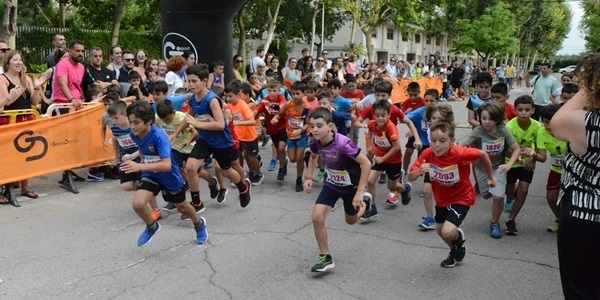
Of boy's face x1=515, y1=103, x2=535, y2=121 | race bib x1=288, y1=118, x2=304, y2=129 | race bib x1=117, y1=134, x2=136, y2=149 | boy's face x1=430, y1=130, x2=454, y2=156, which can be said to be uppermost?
boy's face x1=515, y1=103, x2=535, y2=121

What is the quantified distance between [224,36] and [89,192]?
13.7ft

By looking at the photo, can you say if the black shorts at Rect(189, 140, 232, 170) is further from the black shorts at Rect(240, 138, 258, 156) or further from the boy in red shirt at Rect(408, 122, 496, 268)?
the boy in red shirt at Rect(408, 122, 496, 268)

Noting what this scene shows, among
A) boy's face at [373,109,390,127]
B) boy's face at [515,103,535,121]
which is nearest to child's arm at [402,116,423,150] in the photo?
boy's face at [373,109,390,127]

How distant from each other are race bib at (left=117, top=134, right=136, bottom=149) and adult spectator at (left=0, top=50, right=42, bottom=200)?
1432 millimetres

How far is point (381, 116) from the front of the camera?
251 inches

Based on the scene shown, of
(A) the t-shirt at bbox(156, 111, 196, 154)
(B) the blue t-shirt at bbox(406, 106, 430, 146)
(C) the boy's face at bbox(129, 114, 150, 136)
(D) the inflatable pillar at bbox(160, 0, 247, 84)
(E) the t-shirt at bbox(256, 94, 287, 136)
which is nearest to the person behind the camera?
(C) the boy's face at bbox(129, 114, 150, 136)

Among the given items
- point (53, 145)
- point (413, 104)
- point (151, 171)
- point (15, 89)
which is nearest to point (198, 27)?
point (53, 145)

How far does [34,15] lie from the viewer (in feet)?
96.7

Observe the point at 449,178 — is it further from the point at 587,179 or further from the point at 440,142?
the point at 587,179

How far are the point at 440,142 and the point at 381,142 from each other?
1.82 m

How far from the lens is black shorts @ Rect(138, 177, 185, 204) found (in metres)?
5.28

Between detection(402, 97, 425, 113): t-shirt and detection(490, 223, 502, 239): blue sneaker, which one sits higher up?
detection(402, 97, 425, 113): t-shirt

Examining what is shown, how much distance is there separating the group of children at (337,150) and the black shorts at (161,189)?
0.03 ft

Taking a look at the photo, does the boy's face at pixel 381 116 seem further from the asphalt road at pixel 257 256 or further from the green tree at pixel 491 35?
the green tree at pixel 491 35
